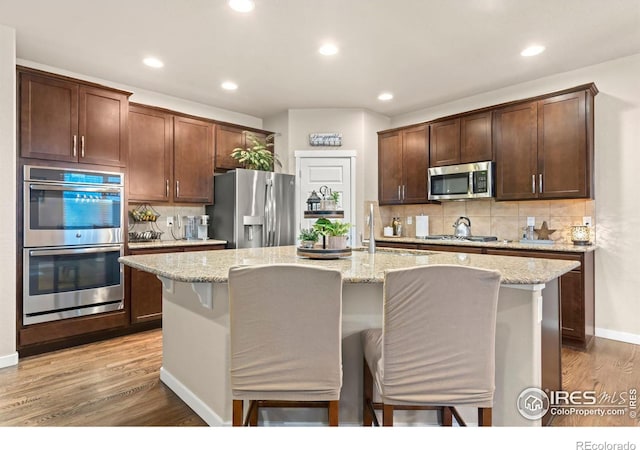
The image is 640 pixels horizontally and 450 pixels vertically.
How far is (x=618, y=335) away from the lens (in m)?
3.35

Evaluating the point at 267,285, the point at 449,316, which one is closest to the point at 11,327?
the point at 267,285

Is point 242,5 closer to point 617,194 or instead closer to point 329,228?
point 329,228

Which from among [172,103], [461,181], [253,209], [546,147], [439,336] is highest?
[172,103]

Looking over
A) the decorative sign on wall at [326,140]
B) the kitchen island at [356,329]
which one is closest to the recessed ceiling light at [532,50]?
the kitchen island at [356,329]

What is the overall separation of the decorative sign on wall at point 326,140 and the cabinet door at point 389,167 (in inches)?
26.2

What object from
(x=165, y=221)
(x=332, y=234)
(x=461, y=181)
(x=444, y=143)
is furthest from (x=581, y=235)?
(x=165, y=221)

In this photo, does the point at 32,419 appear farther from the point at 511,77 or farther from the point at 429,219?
the point at 511,77

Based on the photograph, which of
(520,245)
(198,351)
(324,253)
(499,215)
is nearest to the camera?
(198,351)

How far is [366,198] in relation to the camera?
193 inches

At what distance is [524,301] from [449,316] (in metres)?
0.54

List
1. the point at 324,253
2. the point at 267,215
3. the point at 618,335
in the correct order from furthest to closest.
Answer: the point at 267,215 < the point at 618,335 < the point at 324,253

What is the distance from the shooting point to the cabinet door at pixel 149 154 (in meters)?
3.82

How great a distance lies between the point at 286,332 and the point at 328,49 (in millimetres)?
2647

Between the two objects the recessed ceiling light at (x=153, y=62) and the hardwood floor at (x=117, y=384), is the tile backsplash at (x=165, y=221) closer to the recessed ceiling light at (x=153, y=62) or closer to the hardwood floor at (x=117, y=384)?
the hardwood floor at (x=117, y=384)
